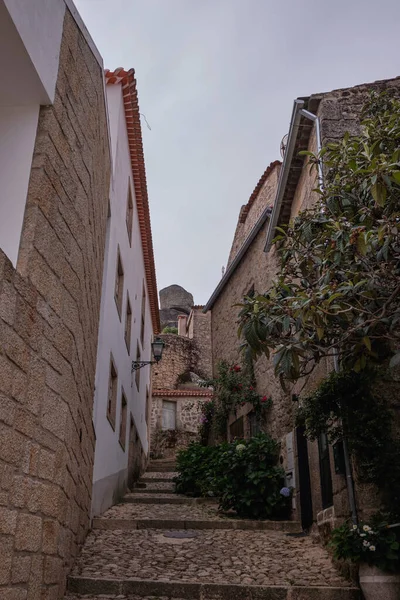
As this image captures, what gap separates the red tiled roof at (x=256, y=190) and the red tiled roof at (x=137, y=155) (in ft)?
8.21

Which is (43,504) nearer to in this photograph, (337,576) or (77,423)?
(77,423)

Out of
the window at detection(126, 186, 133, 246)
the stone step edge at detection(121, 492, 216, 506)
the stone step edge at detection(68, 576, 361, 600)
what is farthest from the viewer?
the window at detection(126, 186, 133, 246)

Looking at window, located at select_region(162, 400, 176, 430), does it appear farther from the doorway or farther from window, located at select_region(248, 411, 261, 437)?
the doorway

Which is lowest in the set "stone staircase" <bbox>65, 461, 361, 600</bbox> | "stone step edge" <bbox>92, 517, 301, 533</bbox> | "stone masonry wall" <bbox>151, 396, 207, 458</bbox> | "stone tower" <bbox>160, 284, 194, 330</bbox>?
"stone staircase" <bbox>65, 461, 361, 600</bbox>

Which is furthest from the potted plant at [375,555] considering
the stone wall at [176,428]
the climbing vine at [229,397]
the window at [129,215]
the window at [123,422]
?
the stone wall at [176,428]

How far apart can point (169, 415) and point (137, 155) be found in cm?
1223

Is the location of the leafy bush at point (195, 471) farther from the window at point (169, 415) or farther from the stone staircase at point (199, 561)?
the window at point (169, 415)

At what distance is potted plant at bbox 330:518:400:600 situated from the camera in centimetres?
450

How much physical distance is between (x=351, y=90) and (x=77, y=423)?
5.51 m

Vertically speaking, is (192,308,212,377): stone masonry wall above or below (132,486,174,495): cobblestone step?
above

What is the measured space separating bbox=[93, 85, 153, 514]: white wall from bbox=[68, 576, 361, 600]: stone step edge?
253cm

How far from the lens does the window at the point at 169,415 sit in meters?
21.2

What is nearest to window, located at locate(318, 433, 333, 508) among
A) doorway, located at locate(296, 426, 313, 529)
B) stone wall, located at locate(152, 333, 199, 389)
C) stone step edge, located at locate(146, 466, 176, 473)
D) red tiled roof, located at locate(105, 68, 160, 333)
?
doorway, located at locate(296, 426, 313, 529)

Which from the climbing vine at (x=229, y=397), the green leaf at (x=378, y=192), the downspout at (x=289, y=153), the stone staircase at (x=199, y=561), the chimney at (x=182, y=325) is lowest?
the stone staircase at (x=199, y=561)
